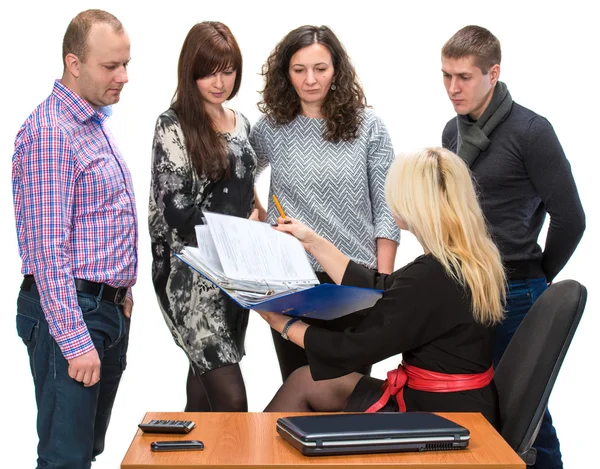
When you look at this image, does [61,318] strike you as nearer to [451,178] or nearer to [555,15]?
[451,178]

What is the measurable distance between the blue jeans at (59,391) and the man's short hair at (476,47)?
143 centimetres

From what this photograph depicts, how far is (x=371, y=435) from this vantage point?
5.99 feet

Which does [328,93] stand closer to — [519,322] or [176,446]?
[519,322]

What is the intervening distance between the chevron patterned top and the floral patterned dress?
0.56 feet

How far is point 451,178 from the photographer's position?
231 centimetres

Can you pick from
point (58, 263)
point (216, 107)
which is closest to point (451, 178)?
point (216, 107)

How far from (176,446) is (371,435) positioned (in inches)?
16.4

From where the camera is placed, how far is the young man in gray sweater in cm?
280

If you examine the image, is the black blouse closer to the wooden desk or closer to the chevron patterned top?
the wooden desk

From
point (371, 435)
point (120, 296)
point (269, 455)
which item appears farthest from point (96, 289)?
point (371, 435)

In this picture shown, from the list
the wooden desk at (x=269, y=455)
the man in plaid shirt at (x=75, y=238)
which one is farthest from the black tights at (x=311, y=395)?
the man in plaid shirt at (x=75, y=238)

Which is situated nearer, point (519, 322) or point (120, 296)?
point (120, 296)

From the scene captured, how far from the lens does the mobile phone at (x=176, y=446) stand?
1850mm

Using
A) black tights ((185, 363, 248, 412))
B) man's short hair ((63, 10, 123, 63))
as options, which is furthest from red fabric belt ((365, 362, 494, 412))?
man's short hair ((63, 10, 123, 63))
